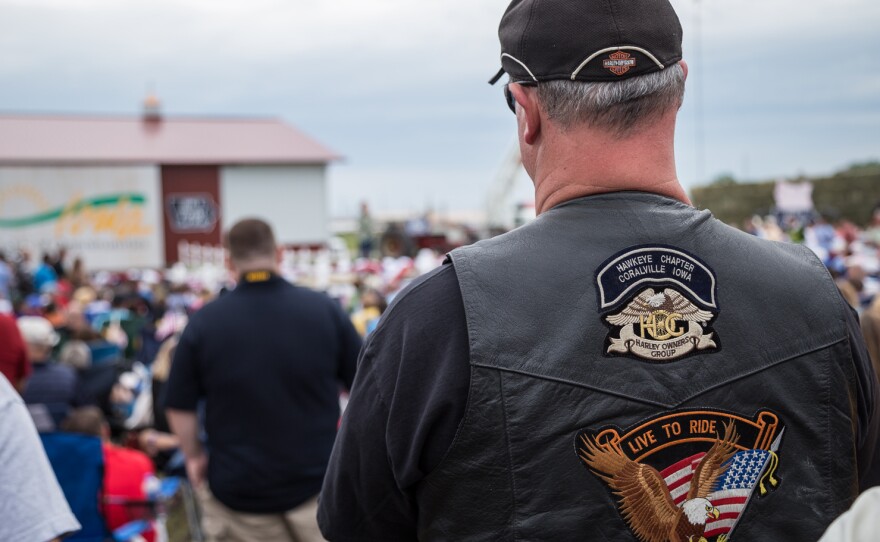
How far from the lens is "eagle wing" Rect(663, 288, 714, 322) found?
1.39m

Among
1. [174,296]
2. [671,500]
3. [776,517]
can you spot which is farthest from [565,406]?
[174,296]

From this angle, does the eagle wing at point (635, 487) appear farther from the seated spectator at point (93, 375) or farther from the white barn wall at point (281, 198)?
the white barn wall at point (281, 198)

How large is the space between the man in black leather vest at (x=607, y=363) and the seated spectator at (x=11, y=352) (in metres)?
2.01

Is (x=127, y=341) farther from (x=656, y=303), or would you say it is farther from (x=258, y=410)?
(x=656, y=303)

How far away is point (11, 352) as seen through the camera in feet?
9.93

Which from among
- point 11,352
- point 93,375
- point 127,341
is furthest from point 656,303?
point 127,341

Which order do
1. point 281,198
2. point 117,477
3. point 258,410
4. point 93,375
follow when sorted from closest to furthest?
point 258,410
point 117,477
point 93,375
point 281,198

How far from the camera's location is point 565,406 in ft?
4.43

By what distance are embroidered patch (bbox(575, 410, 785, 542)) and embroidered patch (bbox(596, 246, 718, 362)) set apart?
12cm

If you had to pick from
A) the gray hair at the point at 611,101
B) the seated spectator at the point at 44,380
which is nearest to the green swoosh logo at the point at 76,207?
the seated spectator at the point at 44,380

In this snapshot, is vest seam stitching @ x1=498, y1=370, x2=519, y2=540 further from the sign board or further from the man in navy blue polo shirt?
the sign board

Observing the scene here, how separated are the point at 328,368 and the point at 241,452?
0.54m

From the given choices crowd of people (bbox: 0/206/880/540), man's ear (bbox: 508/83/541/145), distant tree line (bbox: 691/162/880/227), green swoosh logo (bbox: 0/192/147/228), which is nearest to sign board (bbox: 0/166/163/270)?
green swoosh logo (bbox: 0/192/147/228)

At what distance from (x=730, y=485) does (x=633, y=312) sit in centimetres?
33
